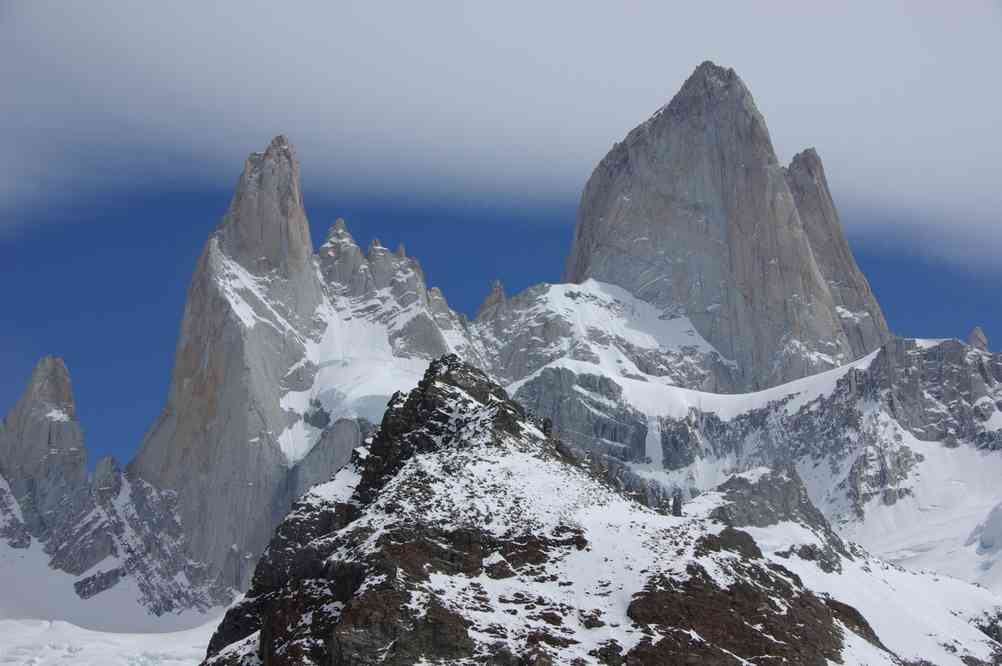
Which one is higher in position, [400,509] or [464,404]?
[464,404]

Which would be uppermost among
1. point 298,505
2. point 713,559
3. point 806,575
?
point 806,575

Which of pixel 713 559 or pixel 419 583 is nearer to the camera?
pixel 419 583

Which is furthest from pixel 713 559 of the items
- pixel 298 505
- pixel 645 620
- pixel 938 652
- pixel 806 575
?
pixel 806 575

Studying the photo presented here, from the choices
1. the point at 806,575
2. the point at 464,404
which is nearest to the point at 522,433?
the point at 464,404

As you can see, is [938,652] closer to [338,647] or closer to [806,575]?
[806,575]

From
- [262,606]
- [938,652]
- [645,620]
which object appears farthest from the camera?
[938,652]

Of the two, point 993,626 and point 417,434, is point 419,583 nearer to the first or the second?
point 417,434

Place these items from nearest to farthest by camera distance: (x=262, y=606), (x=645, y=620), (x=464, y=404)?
(x=645, y=620), (x=262, y=606), (x=464, y=404)
